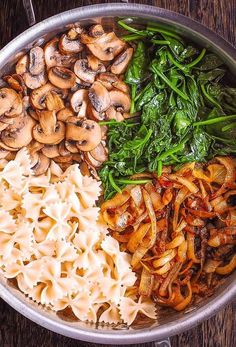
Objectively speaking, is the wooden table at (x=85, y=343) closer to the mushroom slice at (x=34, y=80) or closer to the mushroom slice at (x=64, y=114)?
the mushroom slice at (x=34, y=80)

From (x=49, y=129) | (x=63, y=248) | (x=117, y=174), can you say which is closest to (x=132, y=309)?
(x=63, y=248)

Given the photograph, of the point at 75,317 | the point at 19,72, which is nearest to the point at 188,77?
the point at 19,72

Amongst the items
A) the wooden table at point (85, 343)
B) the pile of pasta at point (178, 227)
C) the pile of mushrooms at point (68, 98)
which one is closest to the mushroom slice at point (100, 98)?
the pile of mushrooms at point (68, 98)

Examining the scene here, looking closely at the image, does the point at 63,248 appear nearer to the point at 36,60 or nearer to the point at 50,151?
the point at 50,151

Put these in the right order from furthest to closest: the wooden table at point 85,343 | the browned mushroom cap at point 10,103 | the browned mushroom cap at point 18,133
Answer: the wooden table at point 85,343 < the browned mushroom cap at point 18,133 < the browned mushroom cap at point 10,103

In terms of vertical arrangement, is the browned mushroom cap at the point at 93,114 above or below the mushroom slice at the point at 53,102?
below

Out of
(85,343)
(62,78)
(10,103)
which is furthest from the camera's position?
(85,343)
